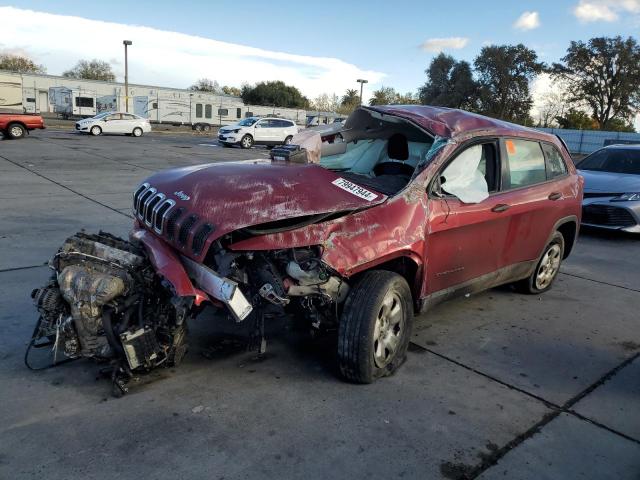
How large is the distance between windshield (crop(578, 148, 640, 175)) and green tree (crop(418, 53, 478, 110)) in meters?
41.6

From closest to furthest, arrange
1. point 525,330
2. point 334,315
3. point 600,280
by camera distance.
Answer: point 334,315 < point 525,330 < point 600,280

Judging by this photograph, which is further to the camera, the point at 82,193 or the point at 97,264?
the point at 82,193

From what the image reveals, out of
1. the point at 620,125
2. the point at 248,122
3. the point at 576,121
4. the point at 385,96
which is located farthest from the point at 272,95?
the point at 248,122

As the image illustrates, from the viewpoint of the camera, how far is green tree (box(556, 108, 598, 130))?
172ft

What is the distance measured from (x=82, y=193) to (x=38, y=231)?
131 inches

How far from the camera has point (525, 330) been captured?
15.3 ft

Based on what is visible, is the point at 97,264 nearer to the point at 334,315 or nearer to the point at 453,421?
the point at 334,315

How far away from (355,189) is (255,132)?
2418cm

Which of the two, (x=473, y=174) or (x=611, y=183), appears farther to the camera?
(x=611, y=183)

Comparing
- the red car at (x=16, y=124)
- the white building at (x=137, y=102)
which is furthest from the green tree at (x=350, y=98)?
the red car at (x=16, y=124)

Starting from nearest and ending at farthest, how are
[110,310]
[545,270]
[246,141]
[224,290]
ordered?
[224,290] → [110,310] → [545,270] → [246,141]

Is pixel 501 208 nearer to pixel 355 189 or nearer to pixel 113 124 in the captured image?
pixel 355 189

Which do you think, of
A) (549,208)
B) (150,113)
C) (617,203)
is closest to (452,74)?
(150,113)

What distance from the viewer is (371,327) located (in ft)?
10.9
